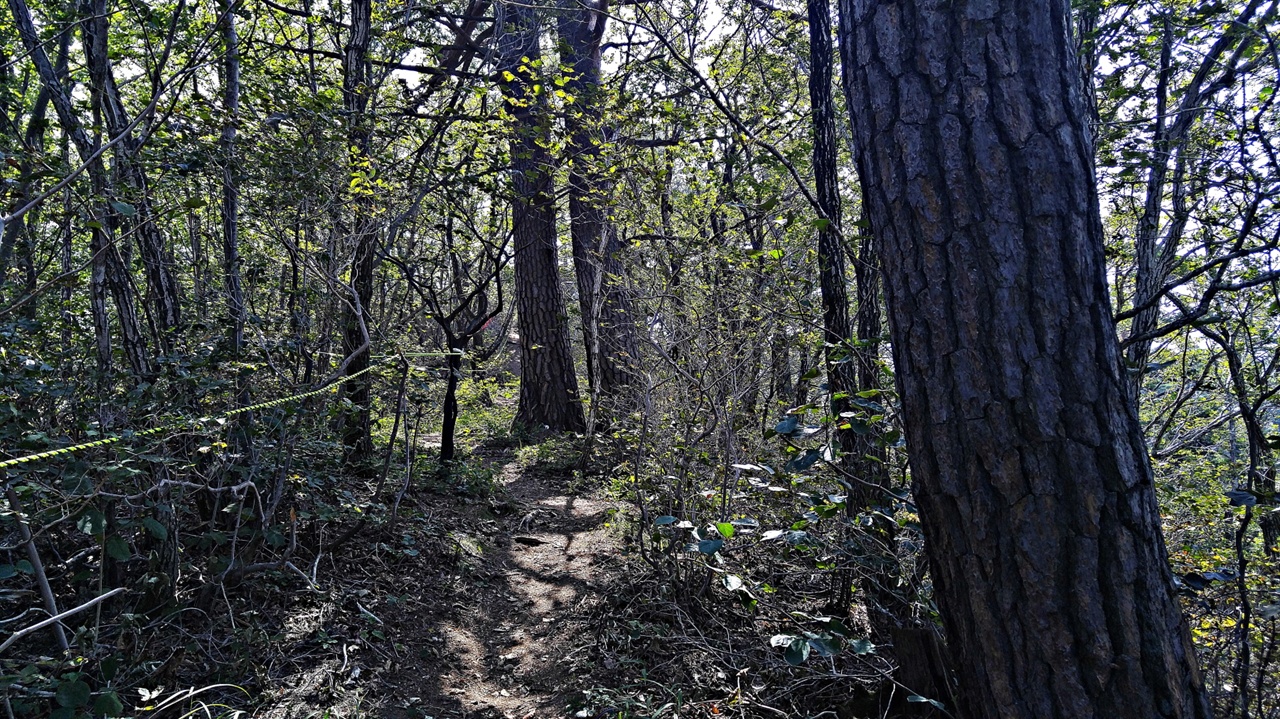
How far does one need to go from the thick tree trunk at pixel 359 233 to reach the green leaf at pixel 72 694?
1715 mm

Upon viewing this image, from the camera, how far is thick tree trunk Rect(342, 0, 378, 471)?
4188mm

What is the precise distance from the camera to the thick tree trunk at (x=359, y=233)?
4188 millimetres

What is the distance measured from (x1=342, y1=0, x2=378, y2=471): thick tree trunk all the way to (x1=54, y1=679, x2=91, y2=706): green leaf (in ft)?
5.63

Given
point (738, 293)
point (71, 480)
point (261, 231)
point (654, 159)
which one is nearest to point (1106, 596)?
point (738, 293)

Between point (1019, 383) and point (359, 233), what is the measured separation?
407cm

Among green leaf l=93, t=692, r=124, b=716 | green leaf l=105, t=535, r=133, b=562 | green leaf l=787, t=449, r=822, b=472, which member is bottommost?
green leaf l=93, t=692, r=124, b=716

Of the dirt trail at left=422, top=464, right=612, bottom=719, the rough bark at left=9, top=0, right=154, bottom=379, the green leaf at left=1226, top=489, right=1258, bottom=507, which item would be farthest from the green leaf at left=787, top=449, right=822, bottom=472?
the rough bark at left=9, top=0, right=154, bottom=379

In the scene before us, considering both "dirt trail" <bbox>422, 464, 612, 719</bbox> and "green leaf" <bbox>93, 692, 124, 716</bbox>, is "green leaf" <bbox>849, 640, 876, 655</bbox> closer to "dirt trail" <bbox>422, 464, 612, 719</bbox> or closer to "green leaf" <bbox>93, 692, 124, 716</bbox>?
"dirt trail" <bbox>422, 464, 612, 719</bbox>

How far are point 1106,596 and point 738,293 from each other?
2.70 m

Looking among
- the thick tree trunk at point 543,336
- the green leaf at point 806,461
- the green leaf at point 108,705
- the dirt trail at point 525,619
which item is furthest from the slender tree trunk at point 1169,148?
the thick tree trunk at point 543,336

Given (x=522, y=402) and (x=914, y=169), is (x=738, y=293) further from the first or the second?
(x=522, y=402)

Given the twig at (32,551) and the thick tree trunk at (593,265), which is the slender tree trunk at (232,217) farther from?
the thick tree trunk at (593,265)

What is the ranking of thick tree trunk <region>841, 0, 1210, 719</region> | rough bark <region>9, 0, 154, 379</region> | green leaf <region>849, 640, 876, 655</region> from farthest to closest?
rough bark <region>9, 0, 154, 379</region>, green leaf <region>849, 640, 876, 655</region>, thick tree trunk <region>841, 0, 1210, 719</region>

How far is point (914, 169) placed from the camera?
1604 millimetres
